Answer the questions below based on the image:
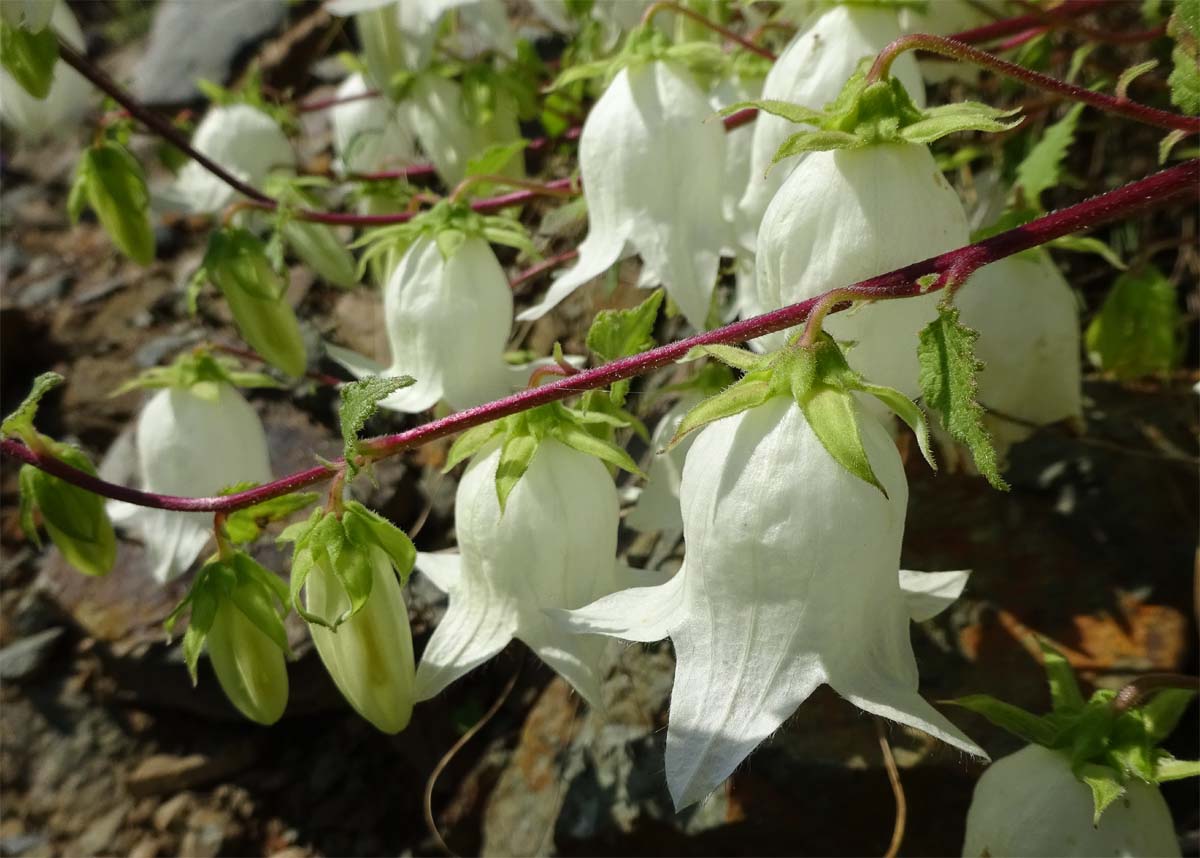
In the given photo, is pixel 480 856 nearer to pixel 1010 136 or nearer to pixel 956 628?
pixel 956 628

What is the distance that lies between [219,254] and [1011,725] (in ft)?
3.74

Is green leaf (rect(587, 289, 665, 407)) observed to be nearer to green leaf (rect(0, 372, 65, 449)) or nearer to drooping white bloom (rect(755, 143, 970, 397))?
drooping white bloom (rect(755, 143, 970, 397))

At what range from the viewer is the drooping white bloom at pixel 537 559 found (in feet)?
3.33

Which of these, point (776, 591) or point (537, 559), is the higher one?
point (776, 591)

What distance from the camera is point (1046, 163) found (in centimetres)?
129

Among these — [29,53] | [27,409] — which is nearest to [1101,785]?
[27,409]

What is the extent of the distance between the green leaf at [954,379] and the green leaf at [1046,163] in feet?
1.90

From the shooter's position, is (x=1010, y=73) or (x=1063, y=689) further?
(x=1063, y=689)

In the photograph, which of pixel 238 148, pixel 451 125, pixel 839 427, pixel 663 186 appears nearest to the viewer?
pixel 839 427

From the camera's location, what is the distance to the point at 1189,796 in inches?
52.7

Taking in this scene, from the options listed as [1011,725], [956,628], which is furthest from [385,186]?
[1011,725]

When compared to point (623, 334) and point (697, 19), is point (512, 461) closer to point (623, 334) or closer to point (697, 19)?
point (623, 334)

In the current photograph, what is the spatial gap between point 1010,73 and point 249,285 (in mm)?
1000

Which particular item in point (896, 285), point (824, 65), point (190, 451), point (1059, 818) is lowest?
point (1059, 818)
